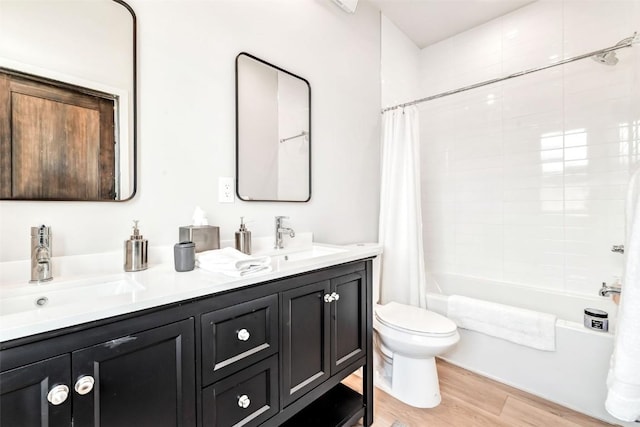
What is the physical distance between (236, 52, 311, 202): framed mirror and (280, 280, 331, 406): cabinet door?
1.98 ft

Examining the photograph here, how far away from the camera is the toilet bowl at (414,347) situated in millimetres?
1517

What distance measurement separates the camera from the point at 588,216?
199 cm

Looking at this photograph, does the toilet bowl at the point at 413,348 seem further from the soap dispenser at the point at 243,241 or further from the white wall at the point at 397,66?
the white wall at the point at 397,66

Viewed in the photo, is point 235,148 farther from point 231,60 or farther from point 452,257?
point 452,257

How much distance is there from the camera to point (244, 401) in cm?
92

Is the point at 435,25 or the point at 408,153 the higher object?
the point at 435,25

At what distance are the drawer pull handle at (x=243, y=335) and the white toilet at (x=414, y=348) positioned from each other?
0.99m

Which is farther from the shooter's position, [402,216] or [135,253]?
[402,216]

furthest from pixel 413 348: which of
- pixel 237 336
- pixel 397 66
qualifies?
pixel 397 66

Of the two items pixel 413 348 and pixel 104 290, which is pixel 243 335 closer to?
pixel 104 290

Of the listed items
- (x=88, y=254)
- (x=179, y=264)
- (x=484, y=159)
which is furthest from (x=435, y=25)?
(x=88, y=254)

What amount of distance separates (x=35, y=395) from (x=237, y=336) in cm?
45

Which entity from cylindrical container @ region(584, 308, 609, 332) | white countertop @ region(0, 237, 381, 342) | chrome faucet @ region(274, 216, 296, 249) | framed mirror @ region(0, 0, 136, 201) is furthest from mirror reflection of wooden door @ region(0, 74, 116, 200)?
cylindrical container @ region(584, 308, 609, 332)

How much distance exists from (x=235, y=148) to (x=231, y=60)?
1.37 ft
